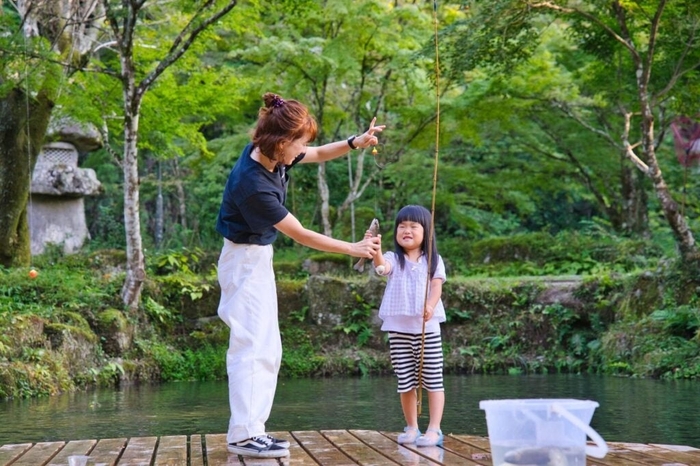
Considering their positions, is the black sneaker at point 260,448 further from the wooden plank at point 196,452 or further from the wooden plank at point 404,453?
the wooden plank at point 404,453

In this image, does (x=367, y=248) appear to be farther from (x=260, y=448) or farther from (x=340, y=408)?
(x=340, y=408)

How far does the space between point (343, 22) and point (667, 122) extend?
Result: 20.1 feet

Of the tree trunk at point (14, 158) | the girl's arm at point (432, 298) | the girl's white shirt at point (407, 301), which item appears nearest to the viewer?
the girl's arm at point (432, 298)

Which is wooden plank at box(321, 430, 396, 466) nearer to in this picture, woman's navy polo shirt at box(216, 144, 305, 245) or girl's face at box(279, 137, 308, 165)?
woman's navy polo shirt at box(216, 144, 305, 245)

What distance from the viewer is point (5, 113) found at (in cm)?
1417

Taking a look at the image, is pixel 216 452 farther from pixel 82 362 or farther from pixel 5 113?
pixel 5 113

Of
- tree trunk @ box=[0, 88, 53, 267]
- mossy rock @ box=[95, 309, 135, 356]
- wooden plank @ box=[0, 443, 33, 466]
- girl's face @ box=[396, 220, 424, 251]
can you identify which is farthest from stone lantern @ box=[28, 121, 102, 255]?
girl's face @ box=[396, 220, 424, 251]

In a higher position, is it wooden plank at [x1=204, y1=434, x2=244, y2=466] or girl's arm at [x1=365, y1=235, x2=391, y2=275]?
girl's arm at [x1=365, y1=235, x2=391, y2=275]

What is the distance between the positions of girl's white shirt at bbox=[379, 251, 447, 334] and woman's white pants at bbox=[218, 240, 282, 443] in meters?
0.77

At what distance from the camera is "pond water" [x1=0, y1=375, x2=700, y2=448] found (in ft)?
21.6

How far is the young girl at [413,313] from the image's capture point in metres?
4.84

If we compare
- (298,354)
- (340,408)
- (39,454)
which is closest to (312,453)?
(39,454)

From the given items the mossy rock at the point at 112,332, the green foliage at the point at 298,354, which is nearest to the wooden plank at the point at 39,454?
the mossy rock at the point at 112,332

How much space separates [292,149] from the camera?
4.30m
